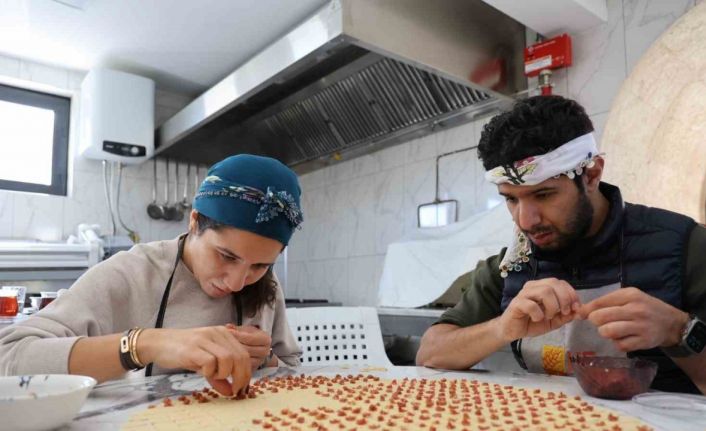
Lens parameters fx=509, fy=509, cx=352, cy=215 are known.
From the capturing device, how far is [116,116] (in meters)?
4.07

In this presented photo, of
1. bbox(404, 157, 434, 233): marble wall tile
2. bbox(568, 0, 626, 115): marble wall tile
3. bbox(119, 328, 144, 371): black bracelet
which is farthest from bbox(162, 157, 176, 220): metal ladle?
bbox(119, 328, 144, 371): black bracelet

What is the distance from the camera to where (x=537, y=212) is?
4.91 feet

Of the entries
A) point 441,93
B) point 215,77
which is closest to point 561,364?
point 441,93

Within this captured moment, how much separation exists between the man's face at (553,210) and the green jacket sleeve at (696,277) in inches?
10.9

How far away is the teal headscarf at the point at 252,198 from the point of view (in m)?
1.32

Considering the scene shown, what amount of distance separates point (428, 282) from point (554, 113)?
1.56 meters

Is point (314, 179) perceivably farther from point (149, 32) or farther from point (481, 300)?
point (481, 300)

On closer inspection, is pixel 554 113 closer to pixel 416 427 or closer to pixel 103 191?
pixel 416 427

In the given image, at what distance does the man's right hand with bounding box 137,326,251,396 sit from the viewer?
1.04 metres

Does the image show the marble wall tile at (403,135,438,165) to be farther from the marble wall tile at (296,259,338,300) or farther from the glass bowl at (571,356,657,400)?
the glass bowl at (571,356,657,400)

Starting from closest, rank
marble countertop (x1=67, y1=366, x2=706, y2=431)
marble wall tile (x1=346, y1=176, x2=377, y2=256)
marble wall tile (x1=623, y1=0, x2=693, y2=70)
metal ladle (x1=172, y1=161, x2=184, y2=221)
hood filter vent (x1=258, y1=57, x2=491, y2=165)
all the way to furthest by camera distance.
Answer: marble countertop (x1=67, y1=366, x2=706, y2=431)
marble wall tile (x1=623, y1=0, x2=693, y2=70)
hood filter vent (x1=258, y1=57, x2=491, y2=165)
marble wall tile (x1=346, y1=176, x2=377, y2=256)
metal ladle (x1=172, y1=161, x2=184, y2=221)

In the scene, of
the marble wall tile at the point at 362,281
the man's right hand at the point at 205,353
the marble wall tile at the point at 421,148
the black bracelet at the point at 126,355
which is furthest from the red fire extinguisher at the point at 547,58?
the black bracelet at the point at 126,355

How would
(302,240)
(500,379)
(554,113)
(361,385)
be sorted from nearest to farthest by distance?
(361,385)
(500,379)
(554,113)
(302,240)

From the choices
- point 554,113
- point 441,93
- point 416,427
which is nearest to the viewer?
point 416,427
